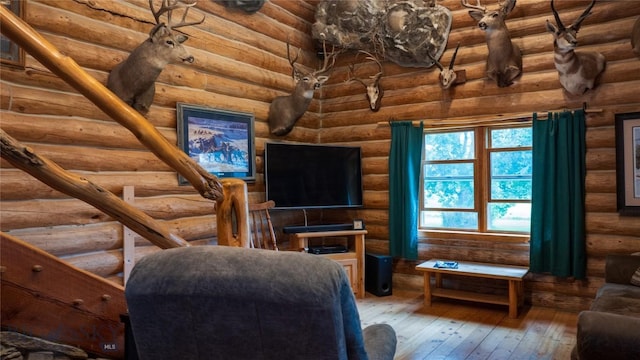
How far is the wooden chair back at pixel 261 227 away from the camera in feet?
15.2

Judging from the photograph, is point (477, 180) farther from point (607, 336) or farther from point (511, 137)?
point (607, 336)

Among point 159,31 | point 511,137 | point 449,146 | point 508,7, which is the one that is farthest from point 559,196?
point 159,31

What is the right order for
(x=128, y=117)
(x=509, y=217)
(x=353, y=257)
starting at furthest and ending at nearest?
1. (x=353, y=257)
2. (x=509, y=217)
3. (x=128, y=117)

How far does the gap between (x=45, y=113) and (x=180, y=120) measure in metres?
1.17

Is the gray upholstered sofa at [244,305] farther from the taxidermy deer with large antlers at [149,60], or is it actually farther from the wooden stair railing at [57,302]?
the taxidermy deer with large antlers at [149,60]

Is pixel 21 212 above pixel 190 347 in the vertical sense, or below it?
above

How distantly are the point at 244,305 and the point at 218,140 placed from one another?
3482 millimetres

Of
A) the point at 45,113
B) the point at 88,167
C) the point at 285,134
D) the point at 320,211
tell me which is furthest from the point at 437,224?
the point at 45,113

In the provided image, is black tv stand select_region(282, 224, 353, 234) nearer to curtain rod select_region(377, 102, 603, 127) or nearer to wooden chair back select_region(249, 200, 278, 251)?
wooden chair back select_region(249, 200, 278, 251)

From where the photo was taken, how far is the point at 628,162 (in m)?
4.07

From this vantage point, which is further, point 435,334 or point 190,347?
point 435,334

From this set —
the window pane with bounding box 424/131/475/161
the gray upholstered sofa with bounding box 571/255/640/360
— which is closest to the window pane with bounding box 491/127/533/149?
the window pane with bounding box 424/131/475/161

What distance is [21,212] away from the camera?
2.99 meters

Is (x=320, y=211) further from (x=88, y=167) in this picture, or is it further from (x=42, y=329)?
(x=42, y=329)
